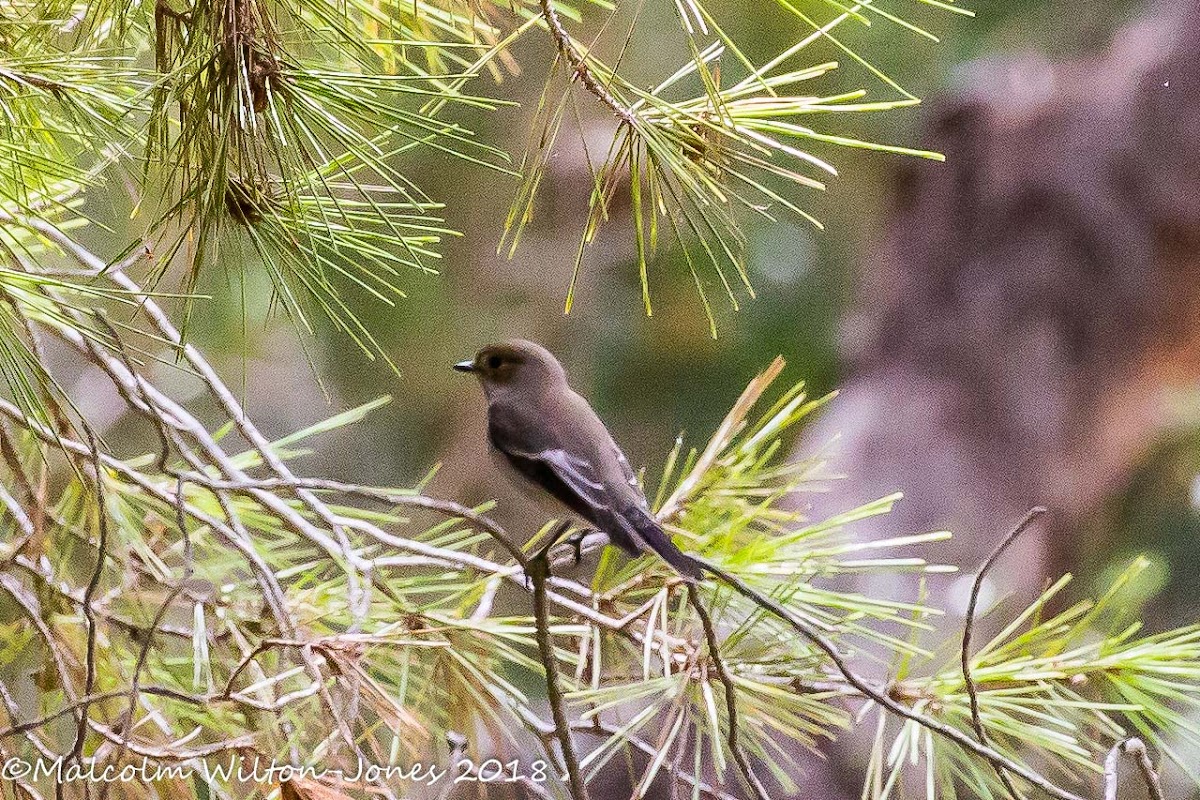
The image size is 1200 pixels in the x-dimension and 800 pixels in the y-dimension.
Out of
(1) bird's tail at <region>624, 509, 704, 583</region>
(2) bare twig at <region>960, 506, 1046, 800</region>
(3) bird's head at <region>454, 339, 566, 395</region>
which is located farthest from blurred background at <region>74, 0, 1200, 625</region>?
(2) bare twig at <region>960, 506, 1046, 800</region>

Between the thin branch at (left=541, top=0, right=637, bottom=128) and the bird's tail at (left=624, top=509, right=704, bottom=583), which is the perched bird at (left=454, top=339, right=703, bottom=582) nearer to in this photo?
the bird's tail at (left=624, top=509, right=704, bottom=583)

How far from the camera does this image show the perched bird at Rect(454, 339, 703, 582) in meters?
0.73

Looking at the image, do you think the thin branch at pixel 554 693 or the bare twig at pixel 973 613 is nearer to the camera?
the bare twig at pixel 973 613

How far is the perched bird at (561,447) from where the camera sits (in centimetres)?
73

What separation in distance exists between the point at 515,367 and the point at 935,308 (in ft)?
2.45

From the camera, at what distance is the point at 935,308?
57.3 inches

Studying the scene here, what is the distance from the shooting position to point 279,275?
657 millimetres

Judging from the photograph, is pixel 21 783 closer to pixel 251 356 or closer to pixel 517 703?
pixel 517 703

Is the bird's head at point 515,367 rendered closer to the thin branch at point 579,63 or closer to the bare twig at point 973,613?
the thin branch at point 579,63

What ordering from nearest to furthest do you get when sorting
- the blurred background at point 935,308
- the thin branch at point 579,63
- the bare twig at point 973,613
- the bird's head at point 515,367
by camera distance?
the bare twig at point 973,613
the thin branch at point 579,63
the bird's head at point 515,367
the blurred background at point 935,308

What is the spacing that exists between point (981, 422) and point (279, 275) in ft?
3.23

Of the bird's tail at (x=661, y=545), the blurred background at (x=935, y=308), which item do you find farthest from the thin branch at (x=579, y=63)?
the blurred background at (x=935, y=308)

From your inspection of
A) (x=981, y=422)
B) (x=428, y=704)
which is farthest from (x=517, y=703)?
(x=981, y=422)

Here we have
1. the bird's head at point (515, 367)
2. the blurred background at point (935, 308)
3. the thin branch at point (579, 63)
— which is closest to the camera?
the thin branch at point (579, 63)
